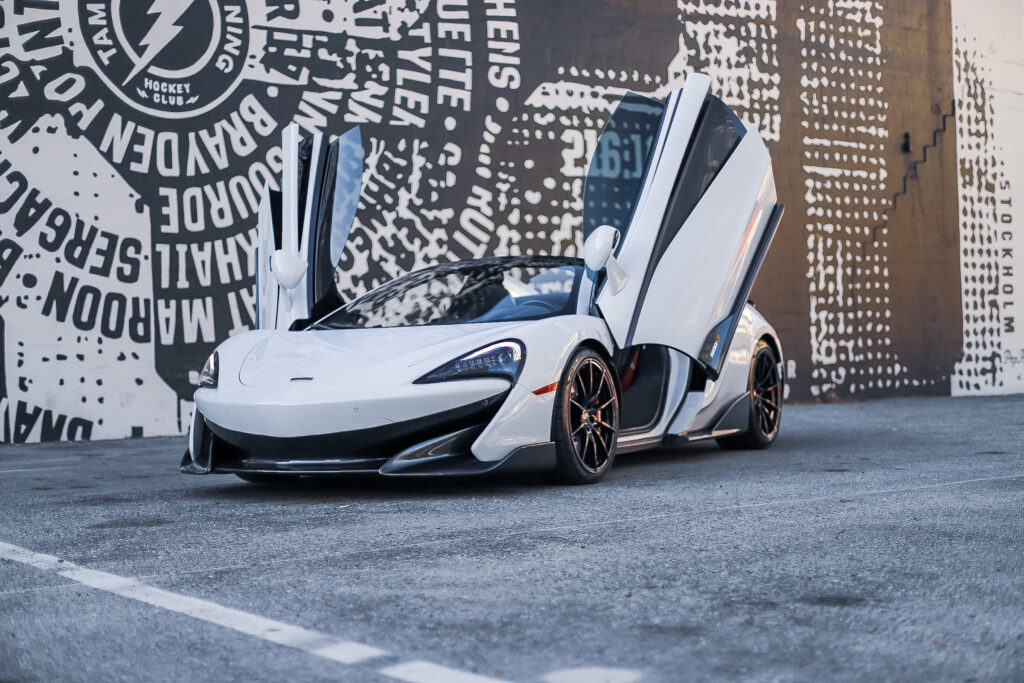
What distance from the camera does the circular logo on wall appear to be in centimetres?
1027

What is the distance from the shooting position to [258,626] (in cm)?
262

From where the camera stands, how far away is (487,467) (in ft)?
15.9

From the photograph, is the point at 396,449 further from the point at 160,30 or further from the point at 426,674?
the point at 160,30

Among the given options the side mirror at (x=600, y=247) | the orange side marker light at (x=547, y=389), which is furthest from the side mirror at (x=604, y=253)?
the orange side marker light at (x=547, y=389)

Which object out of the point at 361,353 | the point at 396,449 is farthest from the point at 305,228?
the point at 396,449

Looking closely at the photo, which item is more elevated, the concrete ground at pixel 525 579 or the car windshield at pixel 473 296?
the car windshield at pixel 473 296

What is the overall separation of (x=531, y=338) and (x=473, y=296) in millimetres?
899

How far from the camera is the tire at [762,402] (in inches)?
288

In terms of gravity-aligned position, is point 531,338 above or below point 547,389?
above

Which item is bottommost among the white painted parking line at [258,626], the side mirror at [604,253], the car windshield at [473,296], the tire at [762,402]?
the tire at [762,402]

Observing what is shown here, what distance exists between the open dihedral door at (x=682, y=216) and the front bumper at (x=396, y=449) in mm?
1239

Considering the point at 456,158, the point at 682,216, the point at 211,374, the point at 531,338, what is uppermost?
the point at 456,158

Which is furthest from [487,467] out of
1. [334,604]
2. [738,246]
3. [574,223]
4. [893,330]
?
[893,330]

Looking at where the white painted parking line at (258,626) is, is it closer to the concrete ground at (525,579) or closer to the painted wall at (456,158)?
the concrete ground at (525,579)
